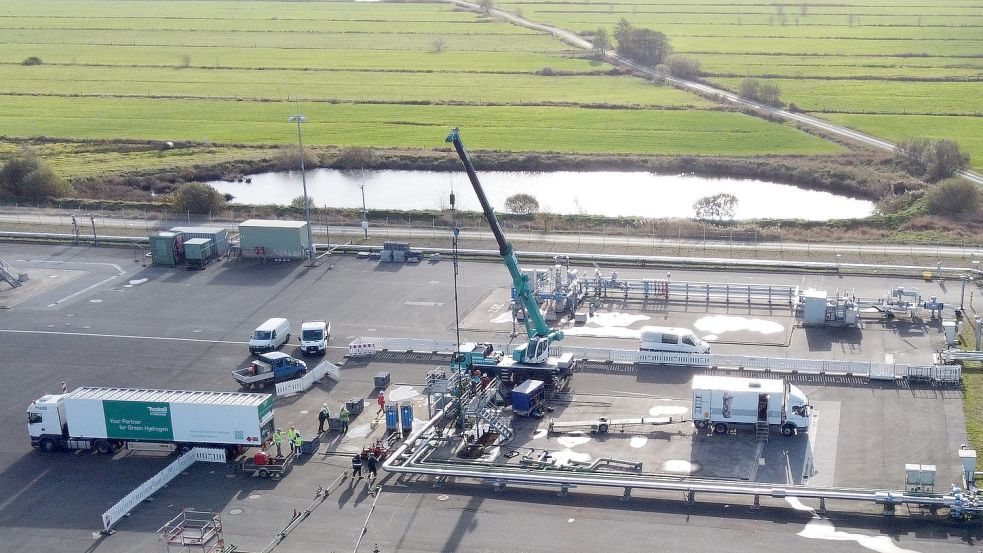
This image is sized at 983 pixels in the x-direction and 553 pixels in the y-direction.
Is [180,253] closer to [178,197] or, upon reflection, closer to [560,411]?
[178,197]

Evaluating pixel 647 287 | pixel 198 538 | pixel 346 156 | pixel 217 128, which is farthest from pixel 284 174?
pixel 198 538

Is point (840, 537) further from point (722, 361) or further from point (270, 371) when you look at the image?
point (270, 371)

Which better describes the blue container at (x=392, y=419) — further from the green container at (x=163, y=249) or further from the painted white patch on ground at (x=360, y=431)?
the green container at (x=163, y=249)

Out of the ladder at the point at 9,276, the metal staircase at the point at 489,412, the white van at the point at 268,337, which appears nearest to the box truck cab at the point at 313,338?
the white van at the point at 268,337

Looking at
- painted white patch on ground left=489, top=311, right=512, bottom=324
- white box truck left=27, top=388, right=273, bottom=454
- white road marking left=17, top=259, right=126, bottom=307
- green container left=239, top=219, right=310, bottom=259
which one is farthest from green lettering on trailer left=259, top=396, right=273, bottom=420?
green container left=239, top=219, right=310, bottom=259

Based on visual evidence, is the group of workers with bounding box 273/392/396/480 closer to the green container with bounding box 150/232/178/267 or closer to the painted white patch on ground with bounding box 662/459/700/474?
the painted white patch on ground with bounding box 662/459/700/474

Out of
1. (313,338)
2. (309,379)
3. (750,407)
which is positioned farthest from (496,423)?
(313,338)
